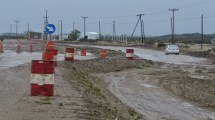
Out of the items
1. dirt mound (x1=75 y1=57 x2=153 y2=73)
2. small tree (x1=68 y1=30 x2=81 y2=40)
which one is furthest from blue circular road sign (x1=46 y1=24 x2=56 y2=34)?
small tree (x1=68 y1=30 x2=81 y2=40)

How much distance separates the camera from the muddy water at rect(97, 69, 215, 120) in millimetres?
14562

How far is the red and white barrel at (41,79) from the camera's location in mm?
13109

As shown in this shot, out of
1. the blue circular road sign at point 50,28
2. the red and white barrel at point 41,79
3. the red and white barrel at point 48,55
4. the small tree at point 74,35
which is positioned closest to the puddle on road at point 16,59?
the blue circular road sign at point 50,28

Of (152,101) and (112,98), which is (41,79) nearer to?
(112,98)

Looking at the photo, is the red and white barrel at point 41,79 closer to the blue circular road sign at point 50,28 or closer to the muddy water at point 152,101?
the muddy water at point 152,101

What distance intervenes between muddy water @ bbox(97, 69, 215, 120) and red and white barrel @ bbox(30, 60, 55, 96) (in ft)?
9.55

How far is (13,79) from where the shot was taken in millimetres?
17672

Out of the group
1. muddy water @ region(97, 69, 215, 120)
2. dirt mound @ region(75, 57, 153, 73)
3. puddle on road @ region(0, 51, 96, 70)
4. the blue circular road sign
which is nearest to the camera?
muddy water @ region(97, 69, 215, 120)

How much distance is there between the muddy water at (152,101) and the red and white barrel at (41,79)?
2.91 metres

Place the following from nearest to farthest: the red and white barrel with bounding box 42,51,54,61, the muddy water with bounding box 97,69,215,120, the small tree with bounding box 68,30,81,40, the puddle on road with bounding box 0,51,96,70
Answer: the muddy water with bounding box 97,69,215,120 → the red and white barrel with bounding box 42,51,54,61 → the puddle on road with bounding box 0,51,96,70 → the small tree with bounding box 68,30,81,40

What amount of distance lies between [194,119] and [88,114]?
4376mm

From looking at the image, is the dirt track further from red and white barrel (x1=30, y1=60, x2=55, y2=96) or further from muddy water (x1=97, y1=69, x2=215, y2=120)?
red and white barrel (x1=30, y1=60, x2=55, y2=96)

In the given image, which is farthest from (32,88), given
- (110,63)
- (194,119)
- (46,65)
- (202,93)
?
(110,63)

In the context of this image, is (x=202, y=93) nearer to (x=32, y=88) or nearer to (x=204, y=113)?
(x=204, y=113)
